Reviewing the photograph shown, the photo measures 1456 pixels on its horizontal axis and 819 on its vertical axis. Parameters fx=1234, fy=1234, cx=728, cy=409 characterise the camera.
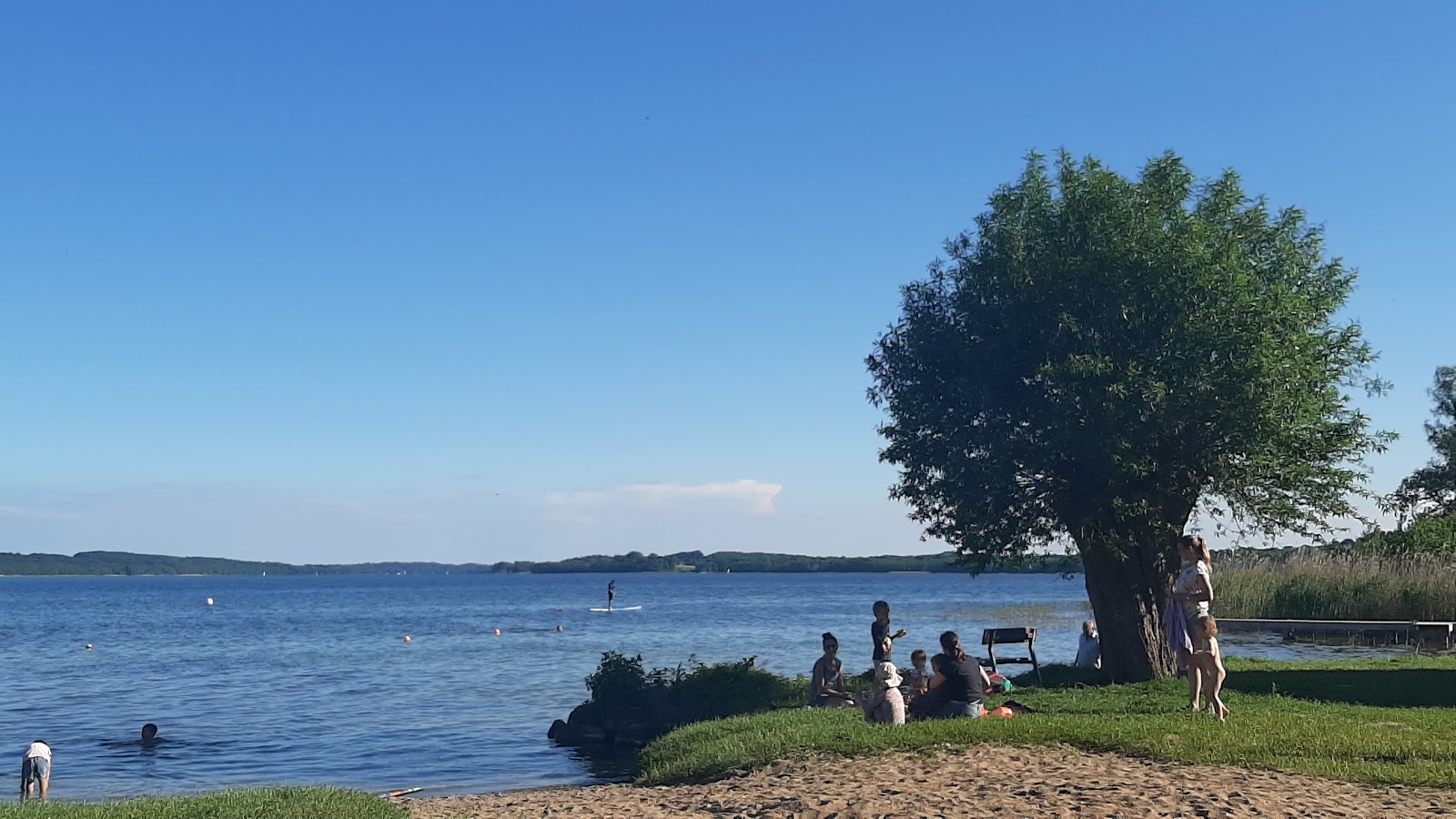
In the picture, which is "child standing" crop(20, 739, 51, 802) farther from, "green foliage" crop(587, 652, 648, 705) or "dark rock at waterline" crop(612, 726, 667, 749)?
"green foliage" crop(587, 652, 648, 705)

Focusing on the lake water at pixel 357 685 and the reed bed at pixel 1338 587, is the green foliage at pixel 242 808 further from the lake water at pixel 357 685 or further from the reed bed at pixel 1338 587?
the reed bed at pixel 1338 587

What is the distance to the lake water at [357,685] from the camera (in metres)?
24.6

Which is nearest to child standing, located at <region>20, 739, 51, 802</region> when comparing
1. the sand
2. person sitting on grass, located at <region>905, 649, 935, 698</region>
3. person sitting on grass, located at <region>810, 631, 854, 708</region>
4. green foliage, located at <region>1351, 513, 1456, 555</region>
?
the sand

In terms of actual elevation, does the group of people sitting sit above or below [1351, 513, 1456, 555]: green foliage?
below

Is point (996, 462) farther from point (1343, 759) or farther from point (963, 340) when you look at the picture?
point (1343, 759)

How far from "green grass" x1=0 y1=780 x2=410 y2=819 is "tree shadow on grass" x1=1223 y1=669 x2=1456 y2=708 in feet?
46.7

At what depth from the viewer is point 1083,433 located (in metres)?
20.2

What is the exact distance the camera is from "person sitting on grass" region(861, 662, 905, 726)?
16219 mm

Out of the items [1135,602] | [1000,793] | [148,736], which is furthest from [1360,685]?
[148,736]

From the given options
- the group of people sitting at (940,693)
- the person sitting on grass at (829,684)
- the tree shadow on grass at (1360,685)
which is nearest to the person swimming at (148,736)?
the person sitting on grass at (829,684)

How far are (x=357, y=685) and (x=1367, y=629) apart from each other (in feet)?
102

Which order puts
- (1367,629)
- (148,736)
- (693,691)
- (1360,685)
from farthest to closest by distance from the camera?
(1367,629)
(148,736)
(693,691)
(1360,685)

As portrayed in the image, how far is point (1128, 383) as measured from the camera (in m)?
19.9

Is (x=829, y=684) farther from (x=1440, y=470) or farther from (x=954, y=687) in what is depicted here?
(x=1440, y=470)
